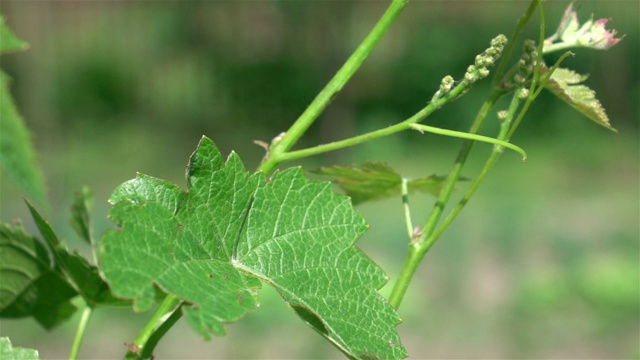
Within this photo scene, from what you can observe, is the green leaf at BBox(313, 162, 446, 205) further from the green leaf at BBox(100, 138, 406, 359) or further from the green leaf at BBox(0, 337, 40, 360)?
the green leaf at BBox(0, 337, 40, 360)

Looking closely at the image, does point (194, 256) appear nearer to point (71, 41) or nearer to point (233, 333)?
point (233, 333)

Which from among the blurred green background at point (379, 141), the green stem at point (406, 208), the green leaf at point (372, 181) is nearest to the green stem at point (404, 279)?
the green stem at point (406, 208)

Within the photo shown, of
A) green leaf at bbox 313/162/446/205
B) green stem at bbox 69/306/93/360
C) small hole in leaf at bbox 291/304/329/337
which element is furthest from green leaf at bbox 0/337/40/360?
green leaf at bbox 313/162/446/205

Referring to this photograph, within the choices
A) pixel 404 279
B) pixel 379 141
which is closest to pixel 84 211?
pixel 404 279

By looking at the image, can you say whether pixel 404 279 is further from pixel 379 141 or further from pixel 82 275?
pixel 379 141

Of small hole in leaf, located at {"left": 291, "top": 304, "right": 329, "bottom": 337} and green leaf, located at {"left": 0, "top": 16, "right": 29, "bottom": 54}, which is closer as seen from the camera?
small hole in leaf, located at {"left": 291, "top": 304, "right": 329, "bottom": 337}

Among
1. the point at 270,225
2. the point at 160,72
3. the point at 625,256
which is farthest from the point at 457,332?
the point at 160,72
